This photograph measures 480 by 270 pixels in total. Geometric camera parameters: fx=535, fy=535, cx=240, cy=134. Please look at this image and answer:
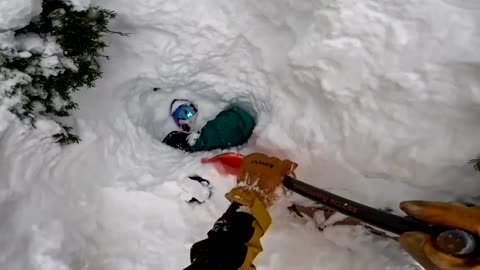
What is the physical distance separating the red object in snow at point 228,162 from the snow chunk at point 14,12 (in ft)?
2.31

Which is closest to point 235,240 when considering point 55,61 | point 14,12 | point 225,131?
point 225,131

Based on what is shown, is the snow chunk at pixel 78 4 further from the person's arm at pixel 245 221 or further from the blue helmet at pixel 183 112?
the person's arm at pixel 245 221

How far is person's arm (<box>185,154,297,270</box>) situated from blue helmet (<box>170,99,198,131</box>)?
1.39 ft

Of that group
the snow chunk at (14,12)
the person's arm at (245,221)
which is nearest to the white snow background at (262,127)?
the snow chunk at (14,12)

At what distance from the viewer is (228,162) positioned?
171 cm

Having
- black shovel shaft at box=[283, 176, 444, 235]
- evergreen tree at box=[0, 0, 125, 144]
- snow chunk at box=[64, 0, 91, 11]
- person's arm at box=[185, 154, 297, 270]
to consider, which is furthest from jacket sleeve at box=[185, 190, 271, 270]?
snow chunk at box=[64, 0, 91, 11]

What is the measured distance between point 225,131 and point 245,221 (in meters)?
0.52

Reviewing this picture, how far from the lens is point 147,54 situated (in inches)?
70.9

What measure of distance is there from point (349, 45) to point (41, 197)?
3.10 ft

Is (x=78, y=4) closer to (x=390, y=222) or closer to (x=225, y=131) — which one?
(x=225, y=131)

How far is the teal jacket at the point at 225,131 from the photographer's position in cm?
180

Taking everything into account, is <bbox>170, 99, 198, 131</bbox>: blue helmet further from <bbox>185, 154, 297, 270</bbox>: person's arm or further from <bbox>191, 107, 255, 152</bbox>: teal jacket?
<bbox>185, 154, 297, 270</bbox>: person's arm

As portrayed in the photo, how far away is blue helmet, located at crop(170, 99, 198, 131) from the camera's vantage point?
74.9 inches

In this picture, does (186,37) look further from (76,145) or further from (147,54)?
(76,145)
